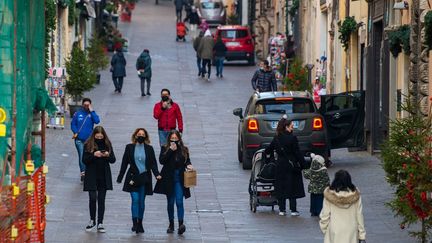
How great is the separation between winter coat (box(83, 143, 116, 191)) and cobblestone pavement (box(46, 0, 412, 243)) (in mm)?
660

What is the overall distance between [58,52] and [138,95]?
14.8 ft

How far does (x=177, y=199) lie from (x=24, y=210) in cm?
413

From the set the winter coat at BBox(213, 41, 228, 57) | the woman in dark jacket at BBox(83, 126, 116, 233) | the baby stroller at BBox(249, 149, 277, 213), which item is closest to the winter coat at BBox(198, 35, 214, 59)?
the winter coat at BBox(213, 41, 228, 57)

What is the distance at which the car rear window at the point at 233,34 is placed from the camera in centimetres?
5741

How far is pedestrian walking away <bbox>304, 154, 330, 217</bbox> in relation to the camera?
71.8 feet

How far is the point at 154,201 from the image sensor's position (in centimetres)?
2445

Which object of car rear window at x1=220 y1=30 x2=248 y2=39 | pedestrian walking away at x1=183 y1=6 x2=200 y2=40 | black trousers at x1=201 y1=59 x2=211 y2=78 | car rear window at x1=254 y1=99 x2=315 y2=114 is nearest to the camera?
car rear window at x1=254 y1=99 x2=315 y2=114

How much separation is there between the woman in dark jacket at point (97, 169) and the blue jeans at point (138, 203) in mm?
402

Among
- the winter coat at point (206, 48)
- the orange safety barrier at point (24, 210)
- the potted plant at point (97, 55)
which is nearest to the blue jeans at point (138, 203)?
the orange safety barrier at point (24, 210)

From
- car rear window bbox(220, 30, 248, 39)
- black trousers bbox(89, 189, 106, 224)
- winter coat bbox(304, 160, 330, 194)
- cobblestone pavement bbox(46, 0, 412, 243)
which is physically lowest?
cobblestone pavement bbox(46, 0, 412, 243)

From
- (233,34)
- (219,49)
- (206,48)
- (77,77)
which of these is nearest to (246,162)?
(77,77)

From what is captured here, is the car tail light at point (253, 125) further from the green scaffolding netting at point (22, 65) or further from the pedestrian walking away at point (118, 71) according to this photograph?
the pedestrian walking away at point (118, 71)

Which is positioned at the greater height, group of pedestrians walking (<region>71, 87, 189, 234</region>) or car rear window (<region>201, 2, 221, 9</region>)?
car rear window (<region>201, 2, 221, 9</region>)

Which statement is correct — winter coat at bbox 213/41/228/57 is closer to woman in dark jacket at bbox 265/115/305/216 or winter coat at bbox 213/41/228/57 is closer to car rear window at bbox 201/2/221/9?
car rear window at bbox 201/2/221/9
